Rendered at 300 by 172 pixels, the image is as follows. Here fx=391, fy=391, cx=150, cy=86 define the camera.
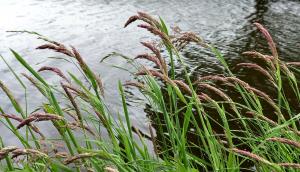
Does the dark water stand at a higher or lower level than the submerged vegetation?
lower

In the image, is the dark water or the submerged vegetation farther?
the dark water

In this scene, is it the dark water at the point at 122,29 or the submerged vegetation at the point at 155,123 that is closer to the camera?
the submerged vegetation at the point at 155,123

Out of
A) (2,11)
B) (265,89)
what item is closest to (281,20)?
(265,89)

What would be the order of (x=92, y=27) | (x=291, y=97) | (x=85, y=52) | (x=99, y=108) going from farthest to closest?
(x=92, y=27) < (x=85, y=52) < (x=291, y=97) < (x=99, y=108)

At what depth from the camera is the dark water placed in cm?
848

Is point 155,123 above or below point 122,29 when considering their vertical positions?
above

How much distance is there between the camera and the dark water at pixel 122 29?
8.48 meters

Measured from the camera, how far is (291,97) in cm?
736

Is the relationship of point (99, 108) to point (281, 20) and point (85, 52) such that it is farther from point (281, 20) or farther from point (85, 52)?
point (281, 20)

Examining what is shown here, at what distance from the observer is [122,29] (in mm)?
11203

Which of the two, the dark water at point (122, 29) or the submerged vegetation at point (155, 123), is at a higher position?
the submerged vegetation at point (155, 123)

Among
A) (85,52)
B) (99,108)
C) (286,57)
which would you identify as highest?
(99,108)

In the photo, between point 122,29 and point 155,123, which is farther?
point 122,29

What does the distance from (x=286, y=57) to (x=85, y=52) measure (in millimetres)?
4938
